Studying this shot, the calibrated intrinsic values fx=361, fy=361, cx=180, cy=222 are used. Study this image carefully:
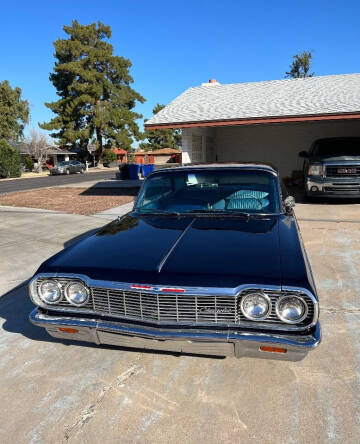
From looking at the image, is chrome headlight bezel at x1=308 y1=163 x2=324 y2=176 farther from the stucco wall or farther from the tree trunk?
the tree trunk

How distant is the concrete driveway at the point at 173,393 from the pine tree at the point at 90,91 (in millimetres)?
47058

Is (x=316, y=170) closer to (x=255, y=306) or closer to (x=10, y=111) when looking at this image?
(x=255, y=306)

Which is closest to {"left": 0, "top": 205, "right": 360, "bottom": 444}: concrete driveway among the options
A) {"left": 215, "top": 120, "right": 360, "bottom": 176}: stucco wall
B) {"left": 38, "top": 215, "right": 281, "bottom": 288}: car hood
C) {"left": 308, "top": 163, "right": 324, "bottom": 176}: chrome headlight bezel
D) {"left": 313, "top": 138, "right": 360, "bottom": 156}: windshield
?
{"left": 38, "top": 215, "right": 281, "bottom": 288}: car hood

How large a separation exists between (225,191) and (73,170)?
38.0 m

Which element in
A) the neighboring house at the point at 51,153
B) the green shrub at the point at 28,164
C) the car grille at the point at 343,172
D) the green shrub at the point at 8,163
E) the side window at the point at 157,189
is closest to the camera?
the side window at the point at 157,189

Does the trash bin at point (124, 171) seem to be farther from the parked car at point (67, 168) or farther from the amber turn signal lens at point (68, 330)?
the amber turn signal lens at point (68, 330)

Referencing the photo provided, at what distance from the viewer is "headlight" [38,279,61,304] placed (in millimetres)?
2695

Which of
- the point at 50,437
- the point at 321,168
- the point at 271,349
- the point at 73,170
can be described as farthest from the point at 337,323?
the point at 73,170

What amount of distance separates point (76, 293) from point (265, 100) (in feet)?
40.9

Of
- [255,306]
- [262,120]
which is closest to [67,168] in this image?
[262,120]

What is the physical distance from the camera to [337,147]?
11.1 meters

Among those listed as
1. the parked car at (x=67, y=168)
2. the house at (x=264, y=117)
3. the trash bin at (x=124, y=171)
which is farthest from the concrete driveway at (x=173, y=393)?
the parked car at (x=67, y=168)

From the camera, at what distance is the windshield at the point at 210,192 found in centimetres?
380

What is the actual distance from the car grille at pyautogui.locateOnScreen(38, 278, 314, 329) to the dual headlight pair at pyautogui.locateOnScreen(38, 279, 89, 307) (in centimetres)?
13
